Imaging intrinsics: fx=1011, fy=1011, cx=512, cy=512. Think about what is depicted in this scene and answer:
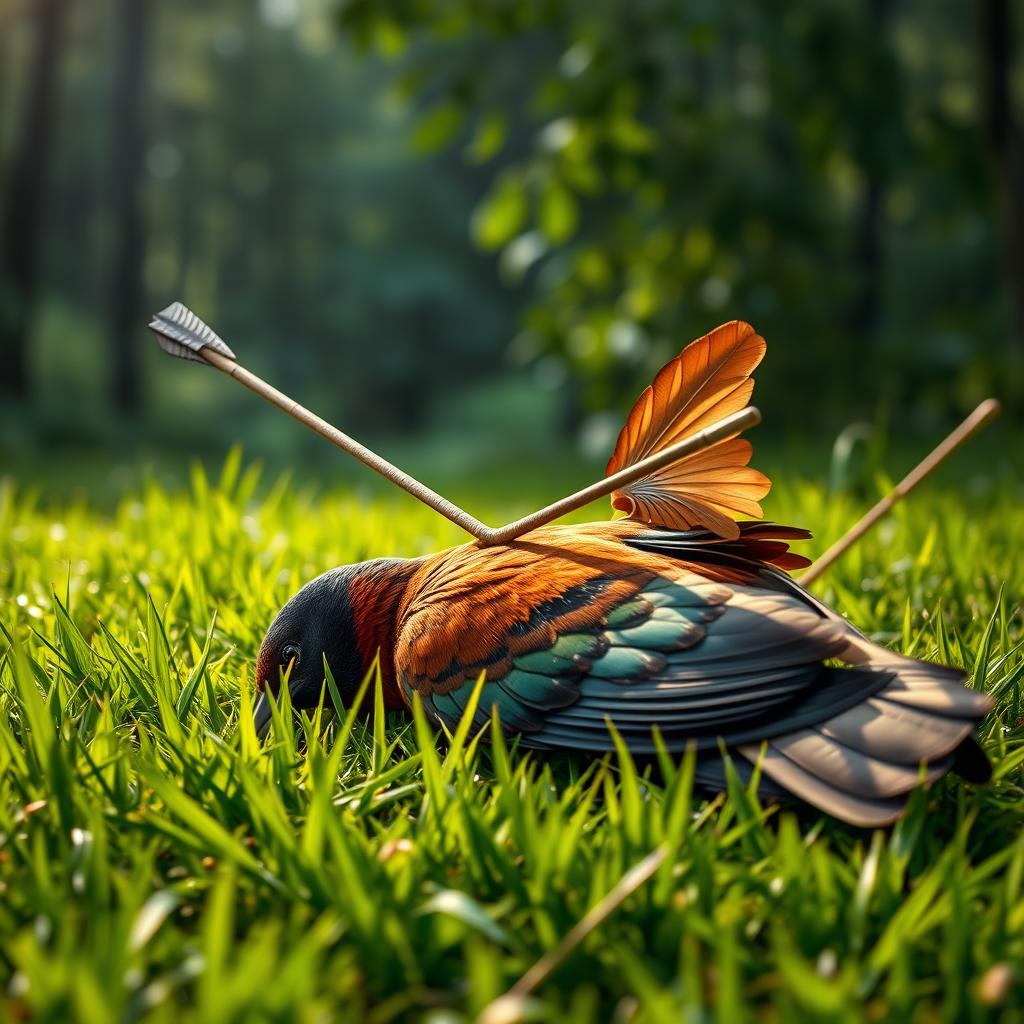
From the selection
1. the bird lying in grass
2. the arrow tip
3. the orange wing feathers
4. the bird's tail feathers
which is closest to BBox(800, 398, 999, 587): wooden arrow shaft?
the bird lying in grass

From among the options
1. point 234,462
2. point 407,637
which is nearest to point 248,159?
point 234,462

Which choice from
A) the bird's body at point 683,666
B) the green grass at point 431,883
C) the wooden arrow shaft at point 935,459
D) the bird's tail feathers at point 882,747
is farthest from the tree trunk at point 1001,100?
the bird's tail feathers at point 882,747

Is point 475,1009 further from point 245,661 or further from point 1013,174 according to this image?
point 1013,174

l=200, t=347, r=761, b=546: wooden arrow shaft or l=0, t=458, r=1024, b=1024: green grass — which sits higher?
l=200, t=347, r=761, b=546: wooden arrow shaft

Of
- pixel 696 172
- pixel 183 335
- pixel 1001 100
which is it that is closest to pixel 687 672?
pixel 183 335

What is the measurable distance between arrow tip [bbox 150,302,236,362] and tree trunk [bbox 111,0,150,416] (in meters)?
13.9

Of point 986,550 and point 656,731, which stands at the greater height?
point 656,731

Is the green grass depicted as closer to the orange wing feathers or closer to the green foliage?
the orange wing feathers

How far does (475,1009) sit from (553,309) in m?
4.77

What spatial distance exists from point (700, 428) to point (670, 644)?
1.22 feet

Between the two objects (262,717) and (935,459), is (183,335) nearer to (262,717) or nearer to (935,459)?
(262,717)

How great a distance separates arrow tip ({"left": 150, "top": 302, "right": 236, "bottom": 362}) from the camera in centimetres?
167

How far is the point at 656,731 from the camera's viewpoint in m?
1.31

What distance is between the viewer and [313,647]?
5.60 ft
